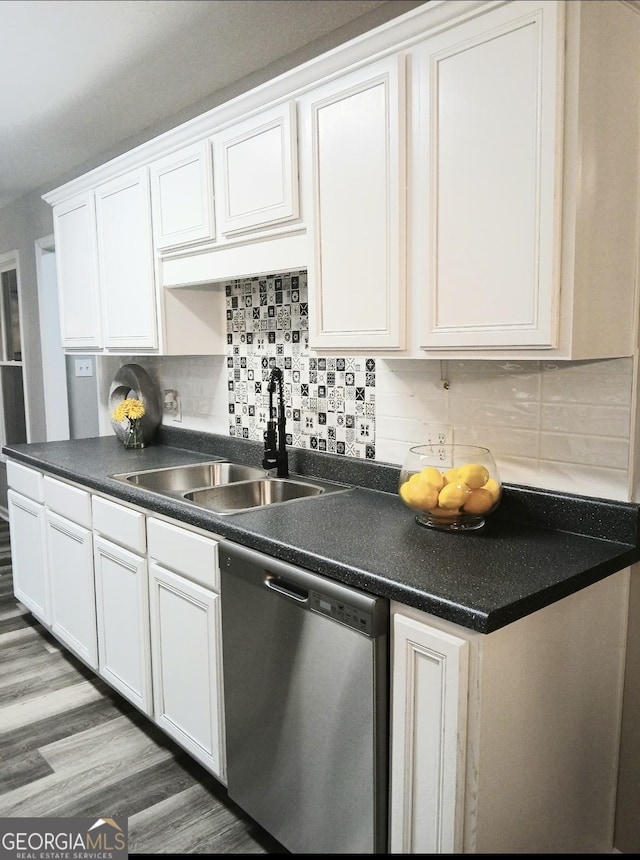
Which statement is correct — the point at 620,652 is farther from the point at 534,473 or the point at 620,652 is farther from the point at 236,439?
the point at 236,439

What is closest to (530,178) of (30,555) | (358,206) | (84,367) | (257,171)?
(358,206)

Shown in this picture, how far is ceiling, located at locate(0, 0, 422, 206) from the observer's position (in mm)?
2074

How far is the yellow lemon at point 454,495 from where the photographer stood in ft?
5.51

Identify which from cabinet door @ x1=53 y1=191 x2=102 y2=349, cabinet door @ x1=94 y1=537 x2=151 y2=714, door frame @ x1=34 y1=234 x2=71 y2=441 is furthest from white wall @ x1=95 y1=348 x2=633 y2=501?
door frame @ x1=34 y1=234 x2=71 y2=441

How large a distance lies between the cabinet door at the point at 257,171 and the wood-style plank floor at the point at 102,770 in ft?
5.68

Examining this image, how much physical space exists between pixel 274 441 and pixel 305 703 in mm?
1031

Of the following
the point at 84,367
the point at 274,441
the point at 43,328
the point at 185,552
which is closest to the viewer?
the point at 185,552

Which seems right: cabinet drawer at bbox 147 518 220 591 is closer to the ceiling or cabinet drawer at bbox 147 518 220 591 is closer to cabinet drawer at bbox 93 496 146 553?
cabinet drawer at bbox 93 496 146 553

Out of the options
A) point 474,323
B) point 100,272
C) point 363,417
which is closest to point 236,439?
point 363,417

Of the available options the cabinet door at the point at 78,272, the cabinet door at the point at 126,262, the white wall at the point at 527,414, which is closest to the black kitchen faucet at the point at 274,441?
the white wall at the point at 527,414

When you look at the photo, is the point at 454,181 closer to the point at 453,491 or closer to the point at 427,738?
the point at 453,491

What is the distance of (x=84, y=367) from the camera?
4.32 meters

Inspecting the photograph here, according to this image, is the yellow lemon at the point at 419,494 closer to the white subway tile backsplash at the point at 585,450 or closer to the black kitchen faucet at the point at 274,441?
the white subway tile backsplash at the point at 585,450

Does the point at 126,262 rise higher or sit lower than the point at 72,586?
higher
